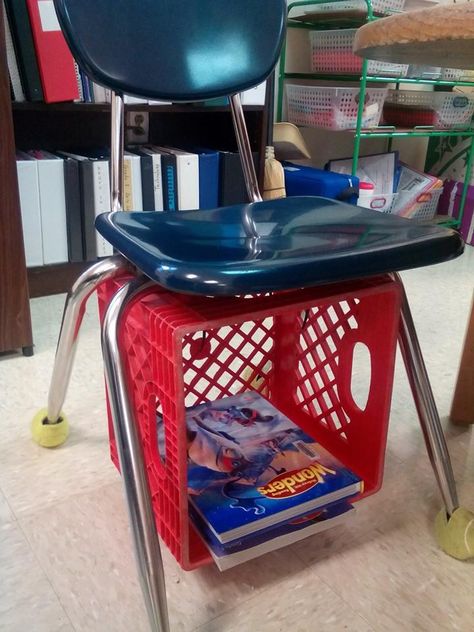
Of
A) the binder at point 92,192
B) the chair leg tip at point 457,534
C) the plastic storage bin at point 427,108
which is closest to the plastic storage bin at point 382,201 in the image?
the plastic storage bin at point 427,108

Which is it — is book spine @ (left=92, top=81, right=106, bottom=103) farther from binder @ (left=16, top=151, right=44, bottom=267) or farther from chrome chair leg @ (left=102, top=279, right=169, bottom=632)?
chrome chair leg @ (left=102, top=279, right=169, bottom=632)

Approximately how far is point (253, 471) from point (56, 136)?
131cm

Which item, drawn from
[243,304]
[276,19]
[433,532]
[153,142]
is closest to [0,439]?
[243,304]

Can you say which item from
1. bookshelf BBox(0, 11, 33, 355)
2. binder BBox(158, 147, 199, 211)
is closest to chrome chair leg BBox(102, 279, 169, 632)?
bookshelf BBox(0, 11, 33, 355)

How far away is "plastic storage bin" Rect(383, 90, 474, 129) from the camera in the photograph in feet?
6.90

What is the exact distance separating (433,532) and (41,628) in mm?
519

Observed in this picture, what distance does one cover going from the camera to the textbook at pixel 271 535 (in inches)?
26.4

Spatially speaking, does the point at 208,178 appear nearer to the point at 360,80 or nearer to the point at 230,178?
the point at 230,178

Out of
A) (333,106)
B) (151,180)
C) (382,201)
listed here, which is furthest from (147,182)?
(382,201)

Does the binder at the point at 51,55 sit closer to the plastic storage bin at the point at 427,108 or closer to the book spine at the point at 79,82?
the book spine at the point at 79,82

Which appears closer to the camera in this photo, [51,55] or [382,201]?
[51,55]

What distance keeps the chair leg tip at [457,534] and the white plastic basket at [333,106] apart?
1.46 meters

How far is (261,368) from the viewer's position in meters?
1.01

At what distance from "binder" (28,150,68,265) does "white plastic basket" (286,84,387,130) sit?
912mm
